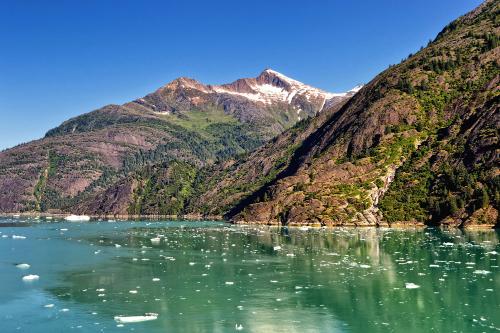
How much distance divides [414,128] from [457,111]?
57.5 feet

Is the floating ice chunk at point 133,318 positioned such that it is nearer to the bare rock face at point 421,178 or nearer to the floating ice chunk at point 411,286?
the floating ice chunk at point 411,286

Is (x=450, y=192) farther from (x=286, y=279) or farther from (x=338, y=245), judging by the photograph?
(x=286, y=279)

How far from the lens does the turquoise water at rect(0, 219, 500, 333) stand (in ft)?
120

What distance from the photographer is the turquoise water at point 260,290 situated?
1435 inches

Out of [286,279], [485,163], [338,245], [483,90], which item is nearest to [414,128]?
[483,90]

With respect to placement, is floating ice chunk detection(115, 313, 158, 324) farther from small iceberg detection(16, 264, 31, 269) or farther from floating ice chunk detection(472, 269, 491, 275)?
floating ice chunk detection(472, 269, 491, 275)

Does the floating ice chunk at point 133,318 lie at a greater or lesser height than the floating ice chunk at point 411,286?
lesser

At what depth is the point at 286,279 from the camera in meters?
55.6

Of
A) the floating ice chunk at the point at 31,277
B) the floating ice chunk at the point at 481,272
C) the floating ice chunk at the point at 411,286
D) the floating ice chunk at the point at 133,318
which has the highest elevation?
the floating ice chunk at the point at 481,272

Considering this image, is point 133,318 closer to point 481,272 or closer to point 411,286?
point 411,286

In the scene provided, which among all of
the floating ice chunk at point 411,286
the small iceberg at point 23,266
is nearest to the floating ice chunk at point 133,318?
the floating ice chunk at point 411,286

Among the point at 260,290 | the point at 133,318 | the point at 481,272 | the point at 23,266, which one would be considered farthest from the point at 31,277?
the point at 481,272

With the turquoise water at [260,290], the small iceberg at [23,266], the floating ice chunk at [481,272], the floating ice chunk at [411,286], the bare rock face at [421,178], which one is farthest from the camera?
the bare rock face at [421,178]

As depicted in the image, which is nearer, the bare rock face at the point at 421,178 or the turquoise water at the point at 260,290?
the turquoise water at the point at 260,290
